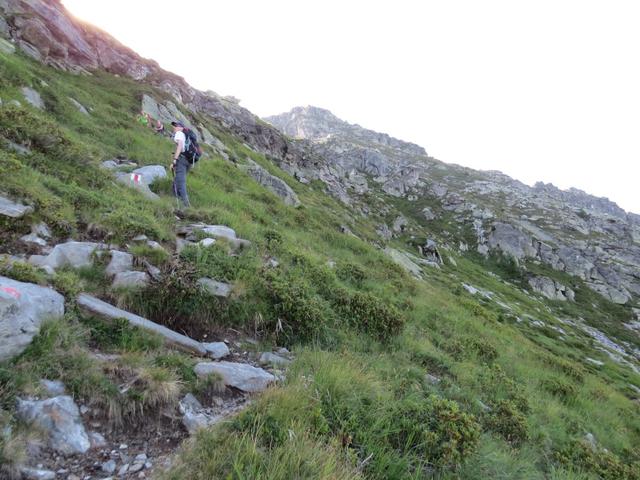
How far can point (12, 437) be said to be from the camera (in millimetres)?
2963

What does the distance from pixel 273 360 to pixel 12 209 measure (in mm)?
5574

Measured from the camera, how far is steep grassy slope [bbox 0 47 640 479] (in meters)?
3.67

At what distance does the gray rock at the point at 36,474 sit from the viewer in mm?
2881

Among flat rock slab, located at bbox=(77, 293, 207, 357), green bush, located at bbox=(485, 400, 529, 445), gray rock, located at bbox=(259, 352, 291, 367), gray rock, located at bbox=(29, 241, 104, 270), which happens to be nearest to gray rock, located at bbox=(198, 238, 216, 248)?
gray rock, located at bbox=(29, 241, 104, 270)

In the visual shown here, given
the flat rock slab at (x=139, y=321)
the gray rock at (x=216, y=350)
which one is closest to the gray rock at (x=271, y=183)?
the gray rock at (x=216, y=350)

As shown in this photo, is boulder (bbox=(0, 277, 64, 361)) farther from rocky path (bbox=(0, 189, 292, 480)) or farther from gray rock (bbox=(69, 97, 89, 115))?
gray rock (bbox=(69, 97, 89, 115))

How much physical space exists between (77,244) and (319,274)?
6041 millimetres

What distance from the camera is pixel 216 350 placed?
577cm

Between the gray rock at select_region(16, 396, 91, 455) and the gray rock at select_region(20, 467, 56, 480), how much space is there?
25cm

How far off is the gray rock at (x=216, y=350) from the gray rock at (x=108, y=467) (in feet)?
7.81

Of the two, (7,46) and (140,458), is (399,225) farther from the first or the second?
(140,458)

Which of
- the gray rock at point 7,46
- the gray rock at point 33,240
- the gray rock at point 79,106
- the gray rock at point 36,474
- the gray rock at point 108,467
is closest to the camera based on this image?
the gray rock at point 36,474

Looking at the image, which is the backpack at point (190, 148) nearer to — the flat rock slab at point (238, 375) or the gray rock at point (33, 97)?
the gray rock at point (33, 97)

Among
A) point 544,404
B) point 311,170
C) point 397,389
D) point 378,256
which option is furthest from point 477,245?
point 397,389
